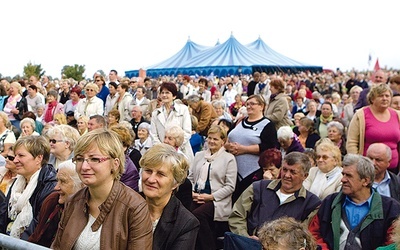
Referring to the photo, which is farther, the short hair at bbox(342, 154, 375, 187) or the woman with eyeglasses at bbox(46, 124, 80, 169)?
the woman with eyeglasses at bbox(46, 124, 80, 169)

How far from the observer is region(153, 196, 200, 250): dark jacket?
3.49 m

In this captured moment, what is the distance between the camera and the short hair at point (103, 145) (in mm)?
3098

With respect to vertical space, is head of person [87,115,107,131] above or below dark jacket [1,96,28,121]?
above

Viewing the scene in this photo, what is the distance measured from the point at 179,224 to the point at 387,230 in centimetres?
164

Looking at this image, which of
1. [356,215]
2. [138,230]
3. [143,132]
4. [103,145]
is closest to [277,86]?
[143,132]

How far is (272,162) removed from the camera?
18.5 feet

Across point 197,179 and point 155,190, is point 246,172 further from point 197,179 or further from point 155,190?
point 155,190

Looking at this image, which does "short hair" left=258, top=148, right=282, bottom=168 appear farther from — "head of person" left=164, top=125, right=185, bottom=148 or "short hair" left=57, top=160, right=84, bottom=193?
"short hair" left=57, top=160, right=84, bottom=193

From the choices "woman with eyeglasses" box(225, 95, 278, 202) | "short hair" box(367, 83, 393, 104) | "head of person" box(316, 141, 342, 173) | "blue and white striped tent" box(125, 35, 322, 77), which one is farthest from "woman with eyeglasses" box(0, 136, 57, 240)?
"blue and white striped tent" box(125, 35, 322, 77)

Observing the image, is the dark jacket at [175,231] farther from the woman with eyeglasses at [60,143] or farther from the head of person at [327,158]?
the woman with eyeglasses at [60,143]

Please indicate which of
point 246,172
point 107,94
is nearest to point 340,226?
point 246,172

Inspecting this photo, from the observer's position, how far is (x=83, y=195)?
3.13 meters

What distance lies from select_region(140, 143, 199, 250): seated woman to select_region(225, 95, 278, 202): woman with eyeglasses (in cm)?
228

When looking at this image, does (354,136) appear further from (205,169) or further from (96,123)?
(96,123)
